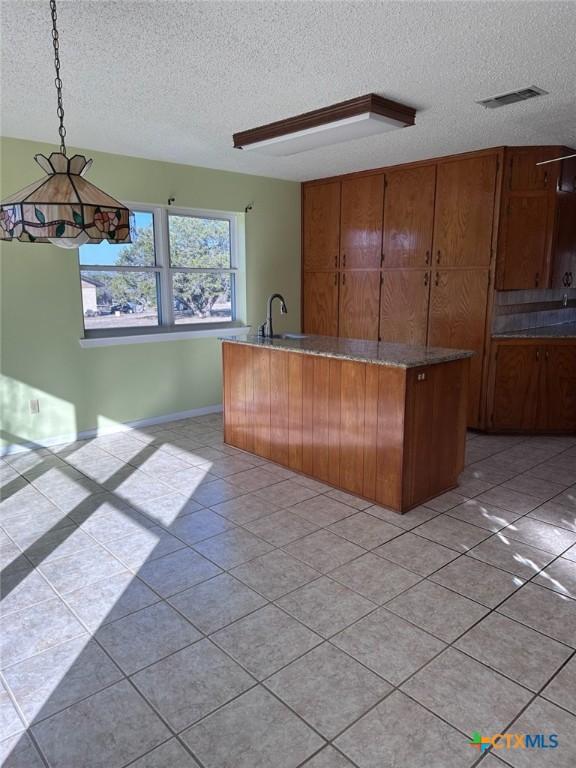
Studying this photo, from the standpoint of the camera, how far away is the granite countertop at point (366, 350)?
3.03m

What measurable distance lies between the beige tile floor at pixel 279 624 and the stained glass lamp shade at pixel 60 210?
151cm

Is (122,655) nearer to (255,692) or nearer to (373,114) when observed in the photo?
(255,692)

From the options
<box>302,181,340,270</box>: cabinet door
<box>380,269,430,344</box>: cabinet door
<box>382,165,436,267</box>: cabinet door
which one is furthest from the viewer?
<box>302,181,340,270</box>: cabinet door

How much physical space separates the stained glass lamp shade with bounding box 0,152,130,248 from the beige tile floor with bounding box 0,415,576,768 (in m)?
1.51

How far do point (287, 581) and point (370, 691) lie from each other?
2.32 ft

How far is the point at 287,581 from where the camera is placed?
2434mm

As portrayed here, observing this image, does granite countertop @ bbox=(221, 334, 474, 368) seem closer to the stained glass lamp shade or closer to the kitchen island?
the kitchen island

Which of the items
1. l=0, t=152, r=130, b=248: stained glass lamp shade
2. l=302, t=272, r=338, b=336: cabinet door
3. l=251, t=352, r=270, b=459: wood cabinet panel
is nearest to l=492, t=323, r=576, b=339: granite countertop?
l=302, t=272, r=338, b=336: cabinet door

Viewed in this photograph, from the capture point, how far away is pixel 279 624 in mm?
2141

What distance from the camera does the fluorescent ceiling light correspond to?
307 cm

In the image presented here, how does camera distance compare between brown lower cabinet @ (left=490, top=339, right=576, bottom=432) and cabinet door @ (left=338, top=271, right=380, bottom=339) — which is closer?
brown lower cabinet @ (left=490, top=339, right=576, bottom=432)

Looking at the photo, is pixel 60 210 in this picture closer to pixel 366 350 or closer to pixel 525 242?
pixel 366 350

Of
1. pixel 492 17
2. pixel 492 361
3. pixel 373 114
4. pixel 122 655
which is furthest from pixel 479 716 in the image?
pixel 492 361

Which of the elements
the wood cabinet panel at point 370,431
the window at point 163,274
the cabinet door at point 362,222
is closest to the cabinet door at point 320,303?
the cabinet door at point 362,222
